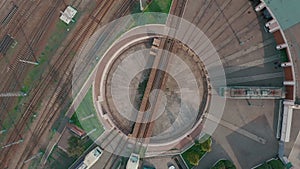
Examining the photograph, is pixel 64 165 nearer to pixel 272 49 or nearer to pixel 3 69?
pixel 3 69

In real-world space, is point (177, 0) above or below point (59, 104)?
above

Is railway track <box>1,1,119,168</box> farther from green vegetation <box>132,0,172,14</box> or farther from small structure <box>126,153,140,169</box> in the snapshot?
small structure <box>126,153,140,169</box>

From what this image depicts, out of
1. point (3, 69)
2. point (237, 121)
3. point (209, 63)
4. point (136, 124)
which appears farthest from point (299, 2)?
point (3, 69)

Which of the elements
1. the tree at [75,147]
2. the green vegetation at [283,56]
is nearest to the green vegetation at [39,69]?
the tree at [75,147]

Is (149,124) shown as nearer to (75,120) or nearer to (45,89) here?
(75,120)

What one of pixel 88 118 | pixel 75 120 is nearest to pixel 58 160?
pixel 75 120
